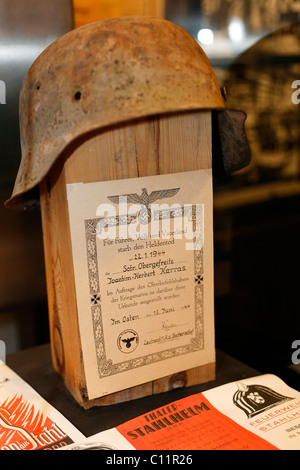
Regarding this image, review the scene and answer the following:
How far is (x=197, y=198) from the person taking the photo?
88cm

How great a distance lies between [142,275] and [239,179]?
0.68 metres

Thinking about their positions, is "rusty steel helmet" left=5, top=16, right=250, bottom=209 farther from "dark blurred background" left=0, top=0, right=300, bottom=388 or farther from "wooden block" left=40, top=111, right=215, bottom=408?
"dark blurred background" left=0, top=0, right=300, bottom=388

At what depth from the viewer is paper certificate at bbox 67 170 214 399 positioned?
2.64ft

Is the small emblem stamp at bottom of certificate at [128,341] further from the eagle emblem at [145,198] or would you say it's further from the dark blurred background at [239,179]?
the dark blurred background at [239,179]

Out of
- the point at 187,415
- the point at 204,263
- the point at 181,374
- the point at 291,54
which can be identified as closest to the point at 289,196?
the point at 291,54

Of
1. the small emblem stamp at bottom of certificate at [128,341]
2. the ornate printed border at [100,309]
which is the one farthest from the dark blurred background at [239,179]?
the small emblem stamp at bottom of certificate at [128,341]

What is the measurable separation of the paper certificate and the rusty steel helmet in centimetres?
11

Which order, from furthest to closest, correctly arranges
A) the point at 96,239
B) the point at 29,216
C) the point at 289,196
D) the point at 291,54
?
the point at 289,196
the point at 291,54
the point at 29,216
the point at 96,239

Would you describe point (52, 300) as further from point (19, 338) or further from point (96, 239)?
point (19, 338)

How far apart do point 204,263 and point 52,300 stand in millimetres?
316

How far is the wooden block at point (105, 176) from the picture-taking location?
78 centimetres

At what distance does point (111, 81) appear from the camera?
697 millimetres

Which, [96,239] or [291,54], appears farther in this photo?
[291,54]

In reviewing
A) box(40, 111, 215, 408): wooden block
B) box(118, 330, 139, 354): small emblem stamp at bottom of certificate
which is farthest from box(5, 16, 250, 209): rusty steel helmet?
box(118, 330, 139, 354): small emblem stamp at bottom of certificate
